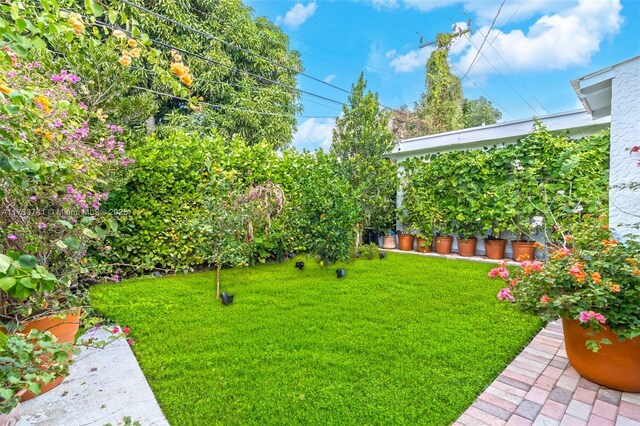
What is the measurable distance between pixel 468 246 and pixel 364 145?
3397 millimetres

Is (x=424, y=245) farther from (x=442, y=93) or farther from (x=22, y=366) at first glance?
(x=442, y=93)

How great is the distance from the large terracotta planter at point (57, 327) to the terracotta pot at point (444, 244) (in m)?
7.16

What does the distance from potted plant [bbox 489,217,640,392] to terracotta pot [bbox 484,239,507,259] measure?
4632mm

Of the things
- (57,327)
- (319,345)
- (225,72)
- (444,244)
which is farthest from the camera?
(225,72)

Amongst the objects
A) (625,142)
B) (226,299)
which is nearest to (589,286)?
(625,142)

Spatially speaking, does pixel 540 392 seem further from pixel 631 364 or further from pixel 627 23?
pixel 627 23

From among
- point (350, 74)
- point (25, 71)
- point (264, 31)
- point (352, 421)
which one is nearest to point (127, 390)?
point (352, 421)

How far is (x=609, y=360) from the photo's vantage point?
2248 mm

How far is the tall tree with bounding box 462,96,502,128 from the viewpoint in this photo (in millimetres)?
20828

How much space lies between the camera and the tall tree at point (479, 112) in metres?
20.8

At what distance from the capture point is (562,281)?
2.36m

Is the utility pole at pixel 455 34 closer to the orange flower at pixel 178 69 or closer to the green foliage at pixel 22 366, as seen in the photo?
the orange flower at pixel 178 69

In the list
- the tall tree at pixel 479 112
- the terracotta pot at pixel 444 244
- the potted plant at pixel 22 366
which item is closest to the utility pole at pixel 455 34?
the tall tree at pixel 479 112

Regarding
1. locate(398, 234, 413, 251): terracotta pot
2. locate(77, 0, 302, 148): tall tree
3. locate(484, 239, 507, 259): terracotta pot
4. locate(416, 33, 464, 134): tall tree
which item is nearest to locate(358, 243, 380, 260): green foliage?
locate(398, 234, 413, 251): terracotta pot
